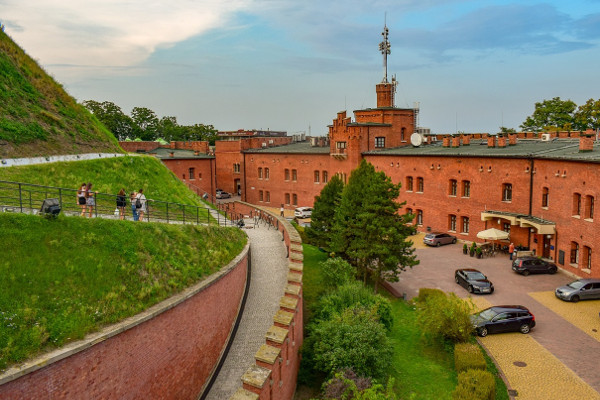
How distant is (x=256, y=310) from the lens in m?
15.9

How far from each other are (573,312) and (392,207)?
9.55m

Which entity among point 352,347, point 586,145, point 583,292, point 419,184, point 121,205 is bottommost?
point 583,292

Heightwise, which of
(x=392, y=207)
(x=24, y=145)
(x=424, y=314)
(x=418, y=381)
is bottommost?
(x=418, y=381)

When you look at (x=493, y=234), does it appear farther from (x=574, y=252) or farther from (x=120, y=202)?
(x=120, y=202)

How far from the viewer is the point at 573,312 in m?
21.3

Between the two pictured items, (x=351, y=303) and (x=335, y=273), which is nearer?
(x=351, y=303)

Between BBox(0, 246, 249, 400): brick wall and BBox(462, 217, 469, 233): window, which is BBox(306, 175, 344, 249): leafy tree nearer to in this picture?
BBox(462, 217, 469, 233): window

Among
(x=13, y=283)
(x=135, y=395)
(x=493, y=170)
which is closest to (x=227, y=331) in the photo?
(x=135, y=395)

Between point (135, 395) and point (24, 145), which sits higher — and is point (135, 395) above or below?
below

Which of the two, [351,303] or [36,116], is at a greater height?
[36,116]

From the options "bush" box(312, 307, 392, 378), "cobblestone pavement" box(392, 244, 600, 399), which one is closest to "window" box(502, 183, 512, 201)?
"cobblestone pavement" box(392, 244, 600, 399)

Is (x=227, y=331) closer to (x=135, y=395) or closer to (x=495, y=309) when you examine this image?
(x=135, y=395)

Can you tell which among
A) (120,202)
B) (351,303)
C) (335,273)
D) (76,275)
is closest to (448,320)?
(351,303)

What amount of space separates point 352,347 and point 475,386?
3982 mm
